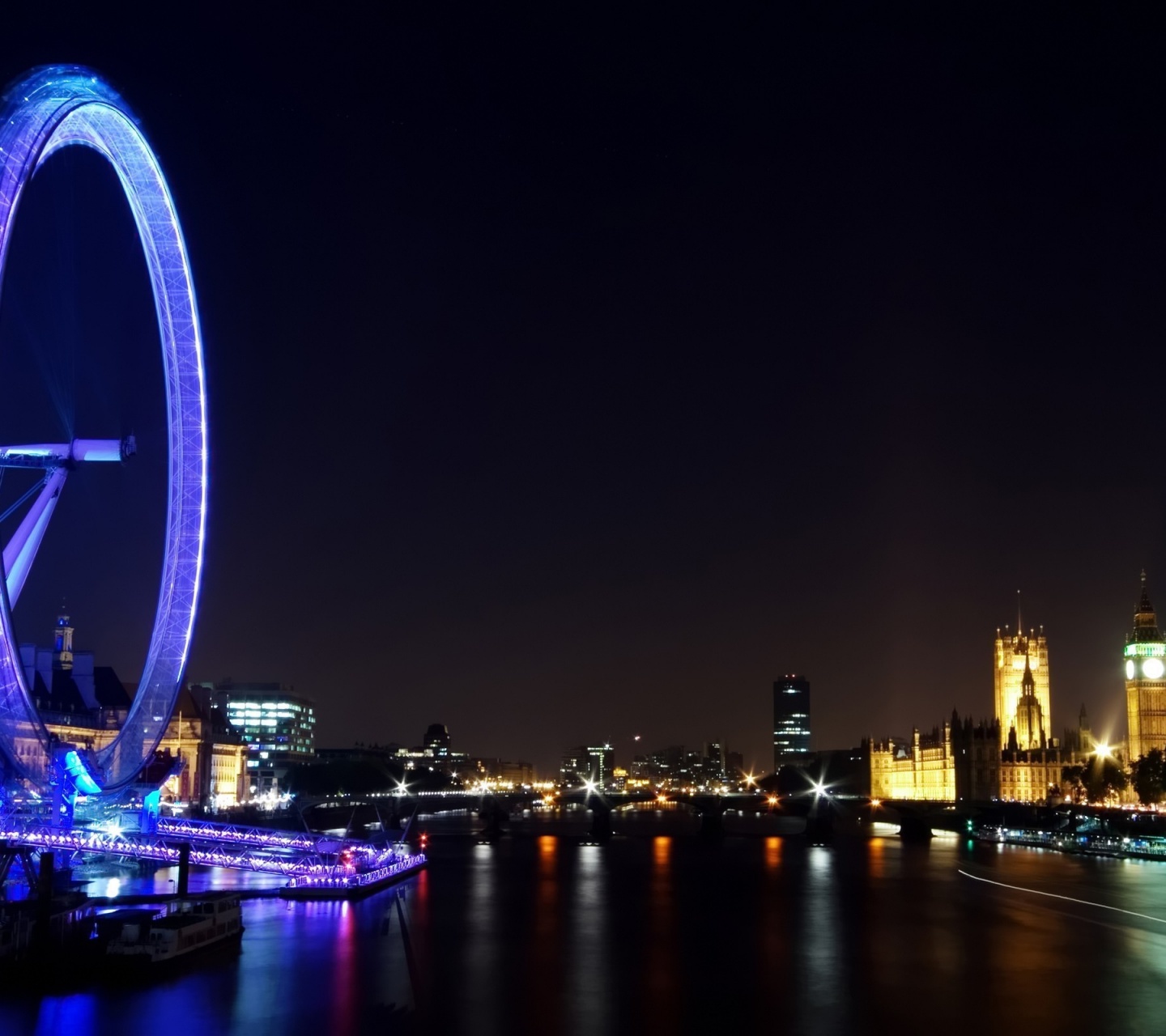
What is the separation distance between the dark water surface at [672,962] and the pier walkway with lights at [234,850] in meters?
2.09

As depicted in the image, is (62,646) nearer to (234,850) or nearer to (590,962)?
(234,850)

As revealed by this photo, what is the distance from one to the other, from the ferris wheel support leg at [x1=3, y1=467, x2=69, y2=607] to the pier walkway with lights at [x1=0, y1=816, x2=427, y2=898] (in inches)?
416

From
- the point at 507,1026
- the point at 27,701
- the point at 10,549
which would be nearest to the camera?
the point at 507,1026

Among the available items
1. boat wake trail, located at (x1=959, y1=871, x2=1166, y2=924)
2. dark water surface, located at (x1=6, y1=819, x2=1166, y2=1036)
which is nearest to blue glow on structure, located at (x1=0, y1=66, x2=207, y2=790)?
dark water surface, located at (x1=6, y1=819, x2=1166, y2=1036)

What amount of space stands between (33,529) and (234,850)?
139 ft

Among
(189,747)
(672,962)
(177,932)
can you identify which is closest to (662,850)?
(189,747)

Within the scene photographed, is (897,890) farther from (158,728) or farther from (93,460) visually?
(93,460)

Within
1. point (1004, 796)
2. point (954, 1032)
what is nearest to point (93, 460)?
point (954, 1032)

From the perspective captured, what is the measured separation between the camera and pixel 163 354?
173 feet

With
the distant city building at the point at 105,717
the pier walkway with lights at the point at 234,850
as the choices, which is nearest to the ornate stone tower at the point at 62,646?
the distant city building at the point at 105,717

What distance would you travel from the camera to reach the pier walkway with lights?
54.3 m

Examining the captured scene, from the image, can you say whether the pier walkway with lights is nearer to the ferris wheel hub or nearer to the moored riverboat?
the moored riverboat

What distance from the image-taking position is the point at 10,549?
5053 cm

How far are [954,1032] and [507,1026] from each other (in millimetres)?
12959
